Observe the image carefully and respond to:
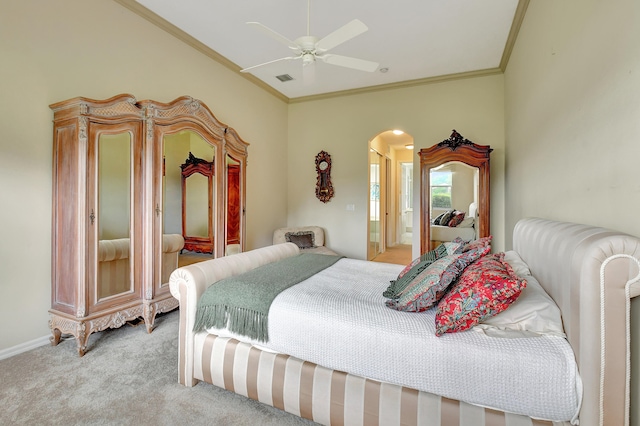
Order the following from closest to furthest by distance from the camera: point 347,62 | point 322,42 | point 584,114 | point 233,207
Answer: point 584,114 < point 322,42 < point 347,62 < point 233,207

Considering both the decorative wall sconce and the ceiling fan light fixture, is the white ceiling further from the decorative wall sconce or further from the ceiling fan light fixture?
the decorative wall sconce

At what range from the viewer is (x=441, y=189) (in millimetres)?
3920

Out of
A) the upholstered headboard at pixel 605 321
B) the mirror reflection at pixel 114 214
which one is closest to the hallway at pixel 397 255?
the mirror reflection at pixel 114 214

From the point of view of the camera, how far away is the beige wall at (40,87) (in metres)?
2.14

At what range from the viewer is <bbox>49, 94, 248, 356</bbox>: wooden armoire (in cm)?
219

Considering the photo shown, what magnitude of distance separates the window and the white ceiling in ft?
4.87

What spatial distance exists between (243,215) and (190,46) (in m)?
2.08

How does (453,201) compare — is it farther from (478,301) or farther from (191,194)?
(191,194)

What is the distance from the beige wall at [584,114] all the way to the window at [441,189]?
111 centimetres

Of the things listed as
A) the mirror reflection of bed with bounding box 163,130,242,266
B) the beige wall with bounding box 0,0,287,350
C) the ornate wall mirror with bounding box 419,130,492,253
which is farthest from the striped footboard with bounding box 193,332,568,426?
the ornate wall mirror with bounding box 419,130,492,253

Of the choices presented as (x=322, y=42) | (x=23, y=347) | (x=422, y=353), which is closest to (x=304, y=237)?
(x=322, y=42)

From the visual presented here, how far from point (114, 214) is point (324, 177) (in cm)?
332

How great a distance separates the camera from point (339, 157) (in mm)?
5062

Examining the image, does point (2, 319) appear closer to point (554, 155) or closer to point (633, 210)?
point (633, 210)
